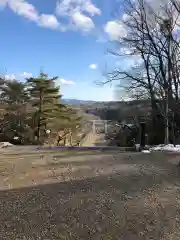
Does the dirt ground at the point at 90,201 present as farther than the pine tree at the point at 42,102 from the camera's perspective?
No

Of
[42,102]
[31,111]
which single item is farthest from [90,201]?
[31,111]

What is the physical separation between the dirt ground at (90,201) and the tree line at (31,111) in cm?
1417

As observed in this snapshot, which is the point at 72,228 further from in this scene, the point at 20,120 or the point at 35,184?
the point at 20,120

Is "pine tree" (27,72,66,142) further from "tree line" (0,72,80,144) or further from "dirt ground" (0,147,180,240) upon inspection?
"dirt ground" (0,147,180,240)

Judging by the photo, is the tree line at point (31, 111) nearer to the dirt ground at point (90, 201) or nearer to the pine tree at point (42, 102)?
the pine tree at point (42, 102)

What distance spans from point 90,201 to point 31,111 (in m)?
18.5

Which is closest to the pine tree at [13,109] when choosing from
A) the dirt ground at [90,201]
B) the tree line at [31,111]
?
the tree line at [31,111]

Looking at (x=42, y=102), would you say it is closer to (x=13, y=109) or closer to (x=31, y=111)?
(x=31, y=111)

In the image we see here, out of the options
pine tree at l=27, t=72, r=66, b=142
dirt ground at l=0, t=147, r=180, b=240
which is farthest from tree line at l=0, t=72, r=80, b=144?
dirt ground at l=0, t=147, r=180, b=240

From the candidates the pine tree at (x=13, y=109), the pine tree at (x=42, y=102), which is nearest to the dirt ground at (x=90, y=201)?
the pine tree at (x=42, y=102)

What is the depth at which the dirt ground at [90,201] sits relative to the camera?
3463 mm

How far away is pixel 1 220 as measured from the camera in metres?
3.80

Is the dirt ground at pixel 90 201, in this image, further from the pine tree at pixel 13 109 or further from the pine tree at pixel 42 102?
the pine tree at pixel 13 109

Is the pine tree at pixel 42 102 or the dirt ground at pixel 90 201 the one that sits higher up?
the pine tree at pixel 42 102
